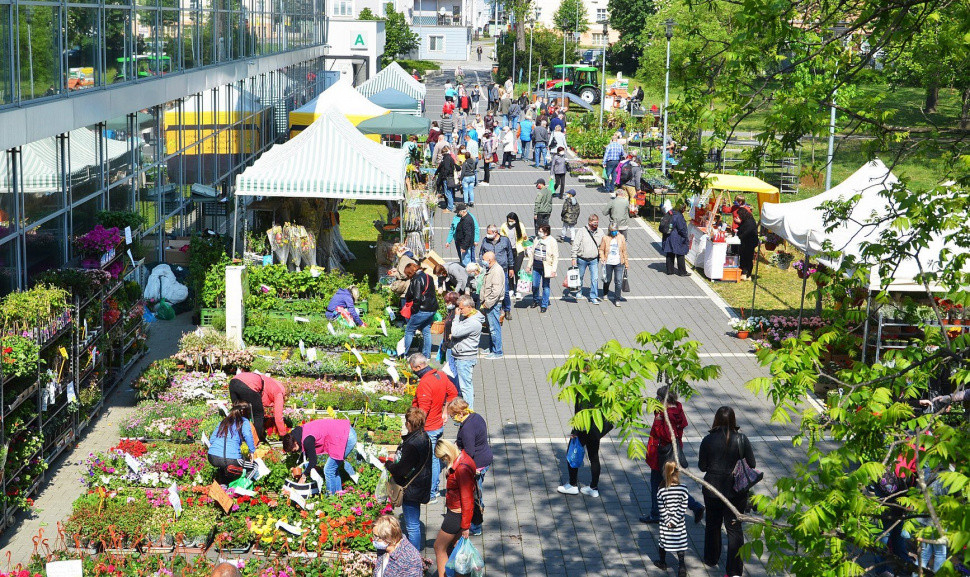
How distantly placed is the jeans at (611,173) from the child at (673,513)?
21261 mm

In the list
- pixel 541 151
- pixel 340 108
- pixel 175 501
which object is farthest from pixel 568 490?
pixel 541 151

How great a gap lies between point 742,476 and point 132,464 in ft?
19.0

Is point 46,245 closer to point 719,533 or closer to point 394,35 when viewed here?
point 719,533

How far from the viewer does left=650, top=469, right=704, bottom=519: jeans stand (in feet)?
33.9

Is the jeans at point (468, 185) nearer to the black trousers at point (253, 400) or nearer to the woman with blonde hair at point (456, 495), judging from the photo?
the black trousers at point (253, 400)

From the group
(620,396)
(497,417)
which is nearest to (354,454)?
(497,417)

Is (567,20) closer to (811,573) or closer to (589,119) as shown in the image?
(589,119)

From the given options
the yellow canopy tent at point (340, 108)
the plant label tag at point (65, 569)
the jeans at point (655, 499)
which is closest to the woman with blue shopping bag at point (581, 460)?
the jeans at point (655, 499)

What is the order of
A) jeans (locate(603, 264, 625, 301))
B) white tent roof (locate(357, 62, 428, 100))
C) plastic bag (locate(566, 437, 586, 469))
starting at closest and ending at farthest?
plastic bag (locate(566, 437, 586, 469)) → jeans (locate(603, 264, 625, 301)) → white tent roof (locate(357, 62, 428, 100))

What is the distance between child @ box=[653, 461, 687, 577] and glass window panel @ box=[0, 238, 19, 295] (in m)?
7.52

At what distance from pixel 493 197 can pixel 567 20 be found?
5608cm

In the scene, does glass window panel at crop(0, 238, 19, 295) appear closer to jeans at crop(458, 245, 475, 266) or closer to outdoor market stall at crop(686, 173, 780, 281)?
jeans at crop(458, 245, 475, 266)

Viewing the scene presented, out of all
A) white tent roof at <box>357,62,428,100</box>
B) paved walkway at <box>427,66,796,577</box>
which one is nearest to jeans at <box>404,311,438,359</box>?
paved walkway at <box>427,66,796,577</box>

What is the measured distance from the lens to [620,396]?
21.7 feet
